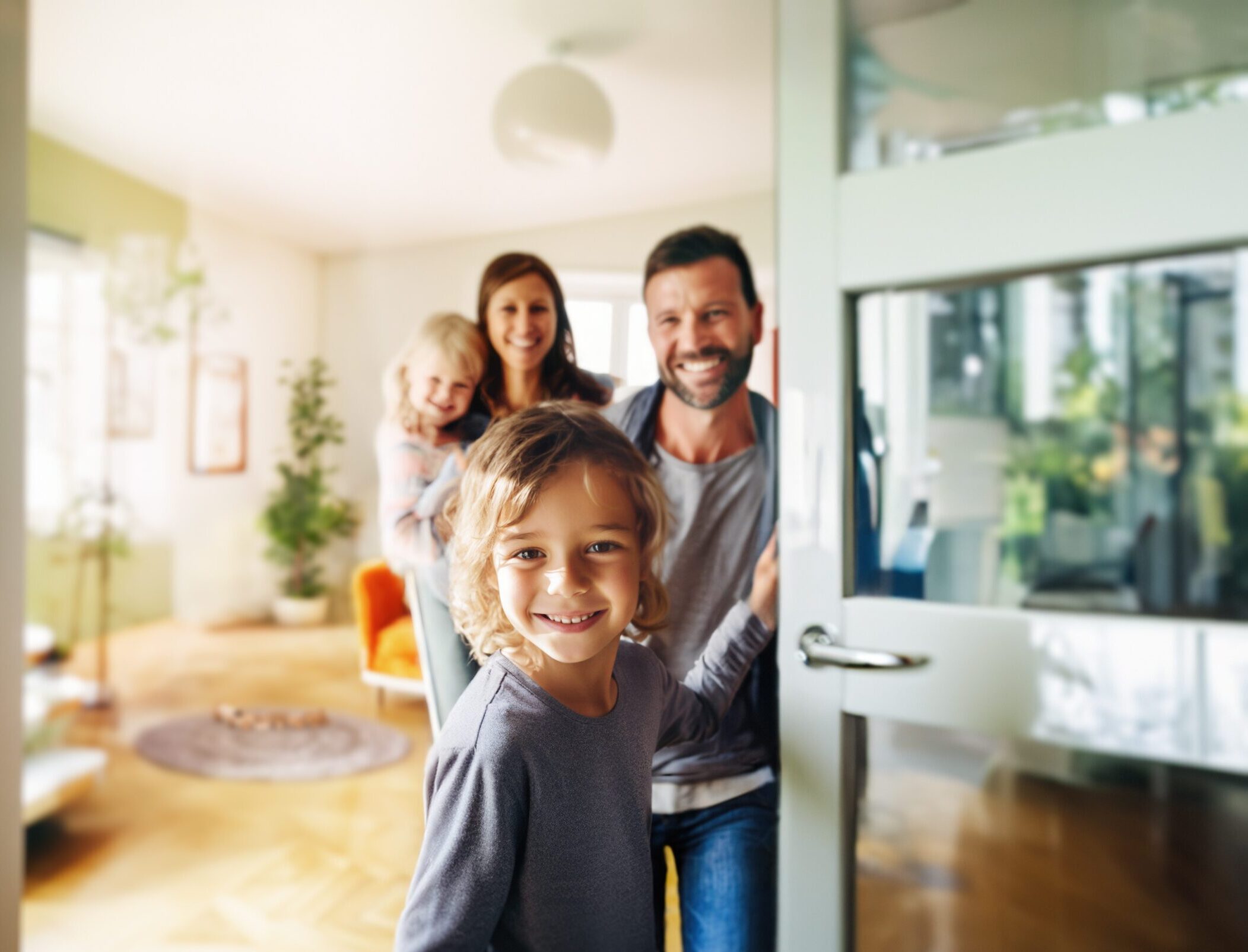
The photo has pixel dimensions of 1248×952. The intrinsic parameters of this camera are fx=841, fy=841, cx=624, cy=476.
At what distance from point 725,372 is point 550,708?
539 mm

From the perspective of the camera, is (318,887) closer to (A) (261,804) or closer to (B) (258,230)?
(A) (261,804)

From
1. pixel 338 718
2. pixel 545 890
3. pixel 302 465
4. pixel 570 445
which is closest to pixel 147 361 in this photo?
pixel 302 465

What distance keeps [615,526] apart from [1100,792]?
0.73 meters

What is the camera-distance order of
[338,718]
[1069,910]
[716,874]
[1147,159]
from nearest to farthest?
[1147,159] < [1069,910] < [716,874] < [338,718]

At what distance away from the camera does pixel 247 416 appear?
4.53 ft

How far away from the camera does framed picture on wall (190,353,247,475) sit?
138 centimetres

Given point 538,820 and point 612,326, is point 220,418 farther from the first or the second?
point 538,820

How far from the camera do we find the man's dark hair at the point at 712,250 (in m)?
1.23

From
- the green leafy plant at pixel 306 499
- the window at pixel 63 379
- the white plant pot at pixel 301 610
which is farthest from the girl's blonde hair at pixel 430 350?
the window at pixel 63 379

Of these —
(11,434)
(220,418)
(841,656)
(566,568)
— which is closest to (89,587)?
(11,434)

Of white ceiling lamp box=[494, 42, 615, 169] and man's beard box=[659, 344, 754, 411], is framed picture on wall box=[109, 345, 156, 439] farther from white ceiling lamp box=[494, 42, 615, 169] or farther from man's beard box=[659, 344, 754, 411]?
man's beard box=[659, 344, 754, 411]

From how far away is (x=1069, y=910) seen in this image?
45.6 inches

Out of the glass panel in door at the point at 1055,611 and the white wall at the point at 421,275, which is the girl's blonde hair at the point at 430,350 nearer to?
the white wall at the point at 421,275

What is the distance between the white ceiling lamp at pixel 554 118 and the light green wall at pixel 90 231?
581mm
